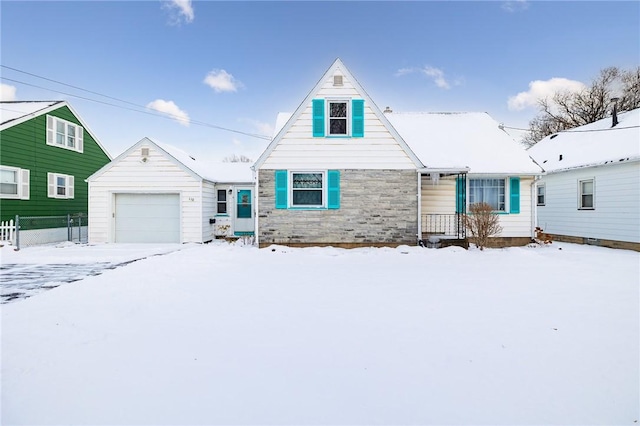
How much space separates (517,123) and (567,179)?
23.5m

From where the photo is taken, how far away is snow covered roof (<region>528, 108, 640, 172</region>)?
45.7 ft

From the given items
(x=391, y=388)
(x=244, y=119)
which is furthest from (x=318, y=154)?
(x=244, y=119)

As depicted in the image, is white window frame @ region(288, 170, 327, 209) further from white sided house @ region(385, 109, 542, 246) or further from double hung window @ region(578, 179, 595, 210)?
double hung window @ region(578, 179, 595, 210)

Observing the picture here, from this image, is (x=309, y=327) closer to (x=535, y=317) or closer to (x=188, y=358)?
(x=188, y=358)

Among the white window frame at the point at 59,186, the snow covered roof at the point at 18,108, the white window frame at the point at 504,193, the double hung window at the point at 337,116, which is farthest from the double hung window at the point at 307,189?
the snow covered roof at the point at 18,108

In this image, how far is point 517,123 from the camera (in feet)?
118

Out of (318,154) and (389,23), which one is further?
(389,23)

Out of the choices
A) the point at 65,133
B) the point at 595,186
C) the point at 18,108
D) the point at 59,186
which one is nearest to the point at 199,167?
the point at 59,186

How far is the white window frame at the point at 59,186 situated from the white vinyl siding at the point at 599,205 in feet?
84.8

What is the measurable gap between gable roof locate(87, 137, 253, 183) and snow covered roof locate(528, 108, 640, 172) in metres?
15.9

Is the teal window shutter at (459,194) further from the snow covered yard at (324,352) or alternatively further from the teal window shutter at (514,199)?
the snow covered yard at (324,352)

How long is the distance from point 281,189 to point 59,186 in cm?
1339

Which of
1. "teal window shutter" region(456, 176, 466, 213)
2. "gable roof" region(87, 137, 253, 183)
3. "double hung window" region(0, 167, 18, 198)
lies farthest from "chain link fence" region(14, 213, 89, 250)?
"teal window shutter" region(456, 176, 466, 213)

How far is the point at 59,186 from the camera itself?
1792 centimetres
